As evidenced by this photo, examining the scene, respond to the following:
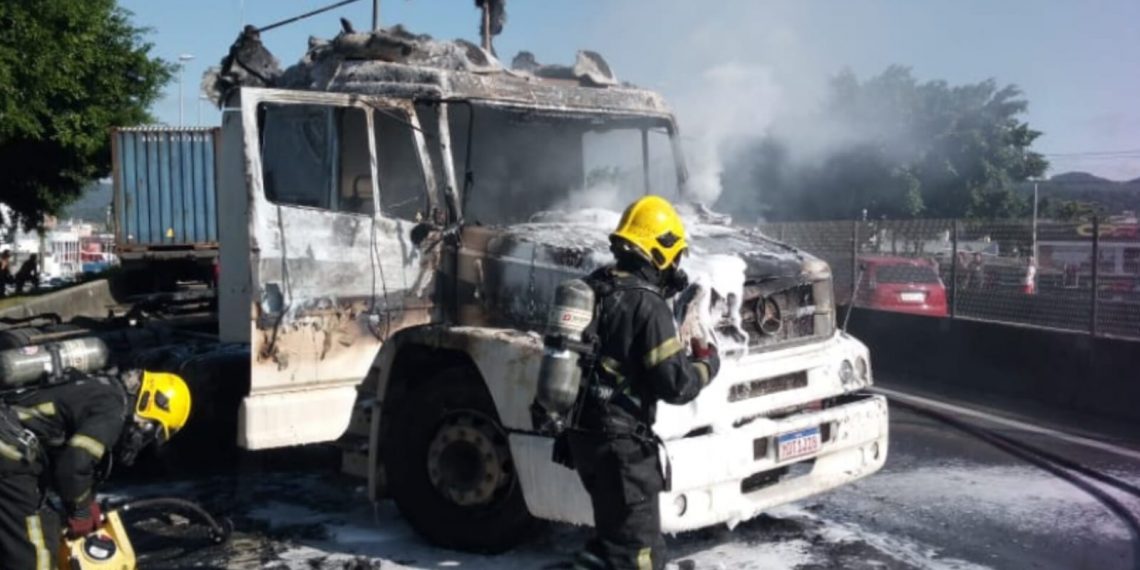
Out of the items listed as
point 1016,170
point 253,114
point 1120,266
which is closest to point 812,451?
point 253,114

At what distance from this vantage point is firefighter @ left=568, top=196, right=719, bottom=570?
3.89 m

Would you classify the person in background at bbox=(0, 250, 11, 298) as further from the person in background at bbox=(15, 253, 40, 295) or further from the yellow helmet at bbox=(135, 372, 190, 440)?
the yellow helmet at bbox=(135, 372, 190, 440)

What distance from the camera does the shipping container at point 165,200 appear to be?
14.6 m

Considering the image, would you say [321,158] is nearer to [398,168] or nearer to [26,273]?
[398,168]

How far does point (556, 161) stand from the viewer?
669 cm

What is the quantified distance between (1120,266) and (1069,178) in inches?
2708

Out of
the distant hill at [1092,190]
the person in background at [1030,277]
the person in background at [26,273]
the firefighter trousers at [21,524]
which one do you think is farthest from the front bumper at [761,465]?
the distant hill at [1092,190]

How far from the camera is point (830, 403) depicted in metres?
5.78

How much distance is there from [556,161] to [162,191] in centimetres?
981

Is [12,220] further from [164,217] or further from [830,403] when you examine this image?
[830,403]

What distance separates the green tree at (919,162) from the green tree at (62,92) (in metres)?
23.7

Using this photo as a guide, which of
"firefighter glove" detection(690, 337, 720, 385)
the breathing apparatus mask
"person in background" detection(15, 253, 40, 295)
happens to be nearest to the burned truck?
"firefighter glove" detection(690, 337, 720, 385)

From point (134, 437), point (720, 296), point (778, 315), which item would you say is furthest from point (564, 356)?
point (134, 437)

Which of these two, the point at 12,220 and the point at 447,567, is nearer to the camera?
the point at 447,567
